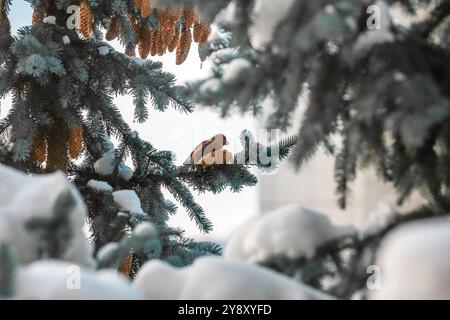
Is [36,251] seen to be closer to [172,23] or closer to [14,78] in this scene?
[14,78]

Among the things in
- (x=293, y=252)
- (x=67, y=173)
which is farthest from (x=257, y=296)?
(x=67, y=173)

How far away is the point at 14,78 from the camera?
2559 mm

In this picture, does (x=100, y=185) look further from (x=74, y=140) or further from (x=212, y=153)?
(x=212, y=153)

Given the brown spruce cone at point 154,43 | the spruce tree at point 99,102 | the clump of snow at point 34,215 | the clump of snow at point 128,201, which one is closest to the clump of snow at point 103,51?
the spruce tree at point 99,102

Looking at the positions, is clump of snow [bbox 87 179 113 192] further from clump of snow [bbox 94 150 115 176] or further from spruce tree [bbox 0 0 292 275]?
clump of snow [bbox 94 150 115 176]

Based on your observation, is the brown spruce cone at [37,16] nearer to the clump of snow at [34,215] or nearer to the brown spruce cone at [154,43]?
the brown spruce cone at [154,43]

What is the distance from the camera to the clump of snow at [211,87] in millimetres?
1097

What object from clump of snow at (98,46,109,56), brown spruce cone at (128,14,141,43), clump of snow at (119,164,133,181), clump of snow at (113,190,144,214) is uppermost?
brown spruce cone at (128,14,141,43)

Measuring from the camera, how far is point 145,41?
299 centimetres

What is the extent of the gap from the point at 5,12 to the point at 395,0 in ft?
7.32

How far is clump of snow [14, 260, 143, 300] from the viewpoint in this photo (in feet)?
2.65

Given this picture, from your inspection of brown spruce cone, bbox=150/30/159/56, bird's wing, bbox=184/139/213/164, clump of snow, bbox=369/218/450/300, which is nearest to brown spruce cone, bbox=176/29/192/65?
brown spruce cone, bbox=150/30/159/56

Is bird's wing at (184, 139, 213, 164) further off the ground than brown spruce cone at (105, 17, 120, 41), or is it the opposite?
brown spruce cone at (105, 17, 120, 41)

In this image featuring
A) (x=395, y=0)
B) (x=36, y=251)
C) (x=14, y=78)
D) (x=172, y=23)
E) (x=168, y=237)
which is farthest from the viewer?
(x=172, y=23)
